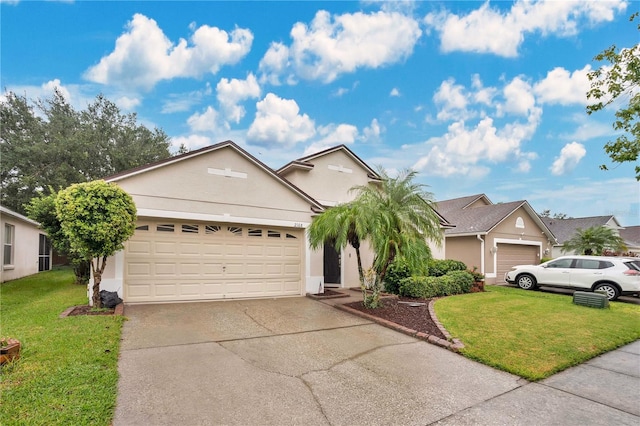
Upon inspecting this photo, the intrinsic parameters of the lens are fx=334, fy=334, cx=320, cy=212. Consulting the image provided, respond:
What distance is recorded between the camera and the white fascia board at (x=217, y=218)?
918cm

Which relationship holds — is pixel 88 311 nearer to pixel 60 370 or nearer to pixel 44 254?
pixel 60 370

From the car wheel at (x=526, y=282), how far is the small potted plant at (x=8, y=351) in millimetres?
17381

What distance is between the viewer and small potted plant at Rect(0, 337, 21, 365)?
4.43 meters

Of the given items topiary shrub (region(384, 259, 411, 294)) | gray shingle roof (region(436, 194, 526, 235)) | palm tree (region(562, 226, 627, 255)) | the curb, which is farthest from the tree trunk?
palm tree (region(562, 226, 627, 255))

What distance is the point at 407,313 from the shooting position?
8836 mm

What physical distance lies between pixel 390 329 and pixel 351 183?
312 inches

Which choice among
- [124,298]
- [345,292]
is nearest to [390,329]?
[345,292]

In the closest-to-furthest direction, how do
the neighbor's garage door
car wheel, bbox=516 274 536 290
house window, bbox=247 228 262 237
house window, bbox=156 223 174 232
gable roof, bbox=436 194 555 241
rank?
house window, bbox=156 223 174 232
house window, bbox=247 228 262 237
car wheel, bbox=516 274 536 290
gable roof, bbox=436 194 555 241
the neighbor's garage door

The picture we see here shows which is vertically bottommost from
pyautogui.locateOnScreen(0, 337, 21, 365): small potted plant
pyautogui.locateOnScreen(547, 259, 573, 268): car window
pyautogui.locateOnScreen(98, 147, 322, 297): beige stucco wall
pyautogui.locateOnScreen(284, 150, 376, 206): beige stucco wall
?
pyautogui.locateOnScreen(0, 337, 21, 365): small potted plant

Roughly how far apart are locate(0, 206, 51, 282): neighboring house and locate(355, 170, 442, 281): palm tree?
557 inches

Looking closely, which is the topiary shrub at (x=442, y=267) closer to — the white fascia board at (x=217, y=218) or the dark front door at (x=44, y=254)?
the white fascia board at (x=217, y=218)

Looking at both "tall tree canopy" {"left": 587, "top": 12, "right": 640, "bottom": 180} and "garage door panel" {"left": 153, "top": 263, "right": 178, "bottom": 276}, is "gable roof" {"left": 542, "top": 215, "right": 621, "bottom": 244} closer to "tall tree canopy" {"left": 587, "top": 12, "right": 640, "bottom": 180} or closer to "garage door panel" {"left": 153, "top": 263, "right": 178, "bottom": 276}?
"tall tree canopy" {"left": 587, "top": 12, "right": 640, "bottom": 180}

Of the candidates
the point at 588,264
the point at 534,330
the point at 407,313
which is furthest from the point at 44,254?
the point at 588,264

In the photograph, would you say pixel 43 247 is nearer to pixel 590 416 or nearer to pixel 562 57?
pixel 590 416
